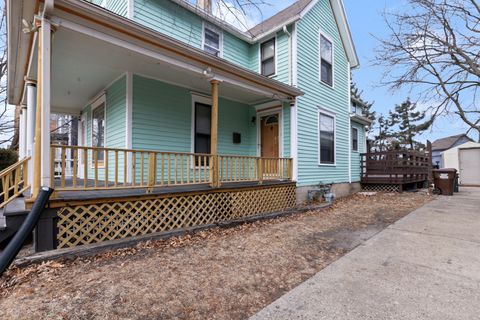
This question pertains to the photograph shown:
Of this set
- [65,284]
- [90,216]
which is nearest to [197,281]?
[65,284]

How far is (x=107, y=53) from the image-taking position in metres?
4.73

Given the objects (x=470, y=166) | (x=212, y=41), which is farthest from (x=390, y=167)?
(x=470, y=166)

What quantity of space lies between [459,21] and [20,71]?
13.1 m

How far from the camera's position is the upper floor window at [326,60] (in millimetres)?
9445

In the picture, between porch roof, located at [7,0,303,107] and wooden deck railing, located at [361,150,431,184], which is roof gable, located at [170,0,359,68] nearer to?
porch roof, located at [7,0,303,107]

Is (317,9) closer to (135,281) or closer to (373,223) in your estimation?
(373,223)

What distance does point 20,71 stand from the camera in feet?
18.7

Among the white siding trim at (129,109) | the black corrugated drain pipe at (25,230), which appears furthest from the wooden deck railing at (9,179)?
the white siding trim at (129,109)

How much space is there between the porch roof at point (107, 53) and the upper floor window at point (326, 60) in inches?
130

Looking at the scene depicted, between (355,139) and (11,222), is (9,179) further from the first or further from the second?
(355,139)

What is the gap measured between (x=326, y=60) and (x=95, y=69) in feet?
26.3

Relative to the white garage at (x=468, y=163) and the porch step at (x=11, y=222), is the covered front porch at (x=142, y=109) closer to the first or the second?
the porch step at (x=11, y=222)

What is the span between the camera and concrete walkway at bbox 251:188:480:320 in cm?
229

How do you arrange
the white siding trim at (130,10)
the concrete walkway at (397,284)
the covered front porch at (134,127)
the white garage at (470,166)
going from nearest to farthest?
1. the concrete walkway at (397,284)
2. the covered front porch at (134,127)
3. the white siding trim at (130,10)
4. the white garage at (470,166)
